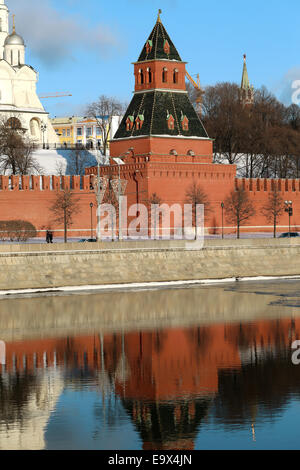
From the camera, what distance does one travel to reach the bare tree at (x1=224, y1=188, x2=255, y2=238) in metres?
57.2

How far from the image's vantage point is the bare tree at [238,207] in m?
57.2

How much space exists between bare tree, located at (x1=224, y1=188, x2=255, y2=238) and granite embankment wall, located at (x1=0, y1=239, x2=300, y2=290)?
966cm

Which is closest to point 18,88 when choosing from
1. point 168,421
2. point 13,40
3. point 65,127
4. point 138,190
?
point 13,40

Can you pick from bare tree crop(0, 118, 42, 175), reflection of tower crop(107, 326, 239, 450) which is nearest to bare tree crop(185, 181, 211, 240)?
bare tree crop(0, 118, 42, 175)

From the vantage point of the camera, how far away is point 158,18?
5769 centimetres

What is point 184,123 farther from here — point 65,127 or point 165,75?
point 65,127

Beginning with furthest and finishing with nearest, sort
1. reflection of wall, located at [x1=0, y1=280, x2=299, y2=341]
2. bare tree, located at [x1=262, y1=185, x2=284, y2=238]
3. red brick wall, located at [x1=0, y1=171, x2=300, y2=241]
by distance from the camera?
bare tree, located at [x1=262, y1=185, x2=284, y2=238] < red brick wall, located at [x1=0, y1=171, x2=300, y2=241] < reflection of wall, located at [x1=0, y1=280, x2=299, y2=341]

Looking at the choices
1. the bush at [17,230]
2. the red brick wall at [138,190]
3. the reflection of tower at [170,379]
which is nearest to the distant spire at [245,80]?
the red brick wall at [138,190]

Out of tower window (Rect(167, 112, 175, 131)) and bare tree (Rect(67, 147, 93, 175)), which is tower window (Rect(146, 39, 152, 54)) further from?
bare tree (Rect(67, 147, 93, 175))

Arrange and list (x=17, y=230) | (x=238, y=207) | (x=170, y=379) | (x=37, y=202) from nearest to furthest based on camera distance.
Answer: (x=170, y=379), (x=17, y=230), (x=37, y=202), (x=238, y=207)

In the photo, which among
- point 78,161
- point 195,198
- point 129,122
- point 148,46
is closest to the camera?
point 195,198

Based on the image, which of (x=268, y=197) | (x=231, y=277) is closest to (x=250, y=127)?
(x=268, y=197)

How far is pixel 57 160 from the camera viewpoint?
7200cm

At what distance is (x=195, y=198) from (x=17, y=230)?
11.3 meters
